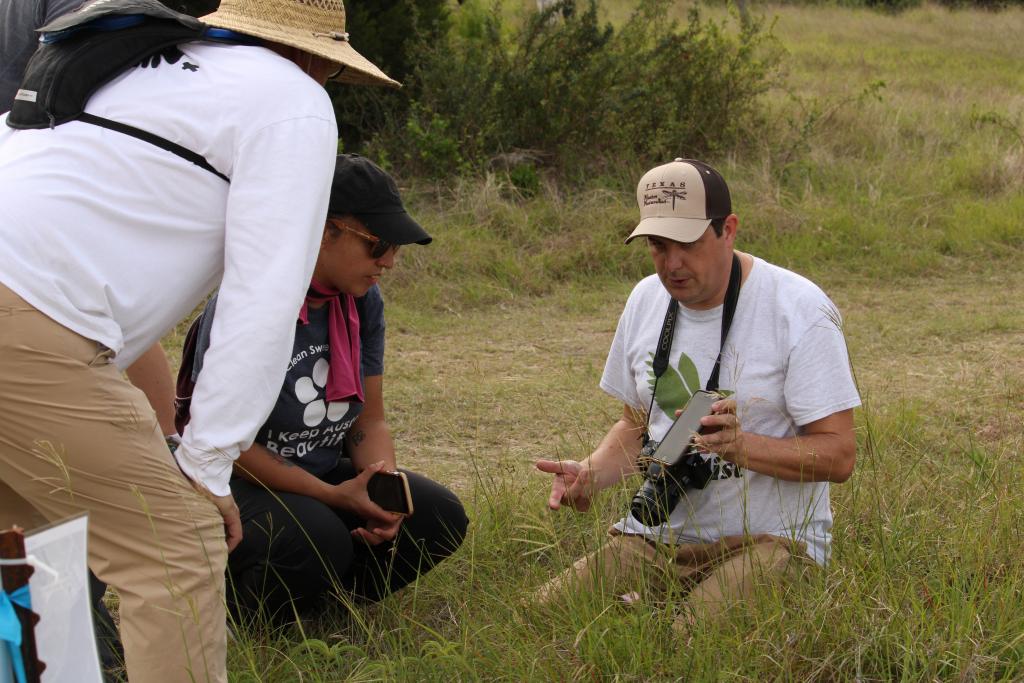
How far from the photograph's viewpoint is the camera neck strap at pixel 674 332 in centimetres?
285

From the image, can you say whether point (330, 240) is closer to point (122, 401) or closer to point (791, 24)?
point (122, 401)

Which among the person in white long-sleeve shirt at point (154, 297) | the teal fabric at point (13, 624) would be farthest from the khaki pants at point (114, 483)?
the teal fabric at point (13, 624)

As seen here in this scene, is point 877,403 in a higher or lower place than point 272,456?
lower

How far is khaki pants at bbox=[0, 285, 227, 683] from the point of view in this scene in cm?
210

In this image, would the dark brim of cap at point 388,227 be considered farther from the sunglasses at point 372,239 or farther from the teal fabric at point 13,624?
the teal fabric at point 13,624

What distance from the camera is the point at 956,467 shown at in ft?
12.3

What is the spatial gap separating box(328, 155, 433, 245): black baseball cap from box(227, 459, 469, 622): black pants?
26.4 inches

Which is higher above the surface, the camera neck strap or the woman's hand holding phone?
the camera neck strap

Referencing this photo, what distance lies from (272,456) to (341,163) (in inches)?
29.0

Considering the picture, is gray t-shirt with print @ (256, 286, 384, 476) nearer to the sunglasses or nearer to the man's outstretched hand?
the sunglasses

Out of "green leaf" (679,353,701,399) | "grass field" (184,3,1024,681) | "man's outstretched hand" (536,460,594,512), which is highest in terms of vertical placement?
"green leaf" (679,353,701,399)

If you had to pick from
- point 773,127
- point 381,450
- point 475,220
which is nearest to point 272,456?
point 381,450

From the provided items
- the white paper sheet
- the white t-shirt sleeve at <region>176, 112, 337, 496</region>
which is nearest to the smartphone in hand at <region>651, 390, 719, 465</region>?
the white t-shirt sleeve at <region>176, 112, 337, 496</region>

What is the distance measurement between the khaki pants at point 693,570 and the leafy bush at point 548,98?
6019mm
